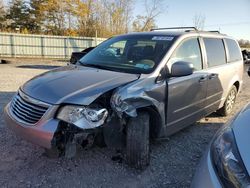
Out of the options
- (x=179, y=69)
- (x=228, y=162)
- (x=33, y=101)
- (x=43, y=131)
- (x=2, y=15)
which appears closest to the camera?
(x=228, y=162)

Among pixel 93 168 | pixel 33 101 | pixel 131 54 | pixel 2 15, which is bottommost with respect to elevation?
pixel 93 168

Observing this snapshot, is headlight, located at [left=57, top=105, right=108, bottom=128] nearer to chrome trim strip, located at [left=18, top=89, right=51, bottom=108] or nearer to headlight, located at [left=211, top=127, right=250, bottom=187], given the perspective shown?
chrome trim strip, located at [left=18, top=89, right=51, bottom=108]

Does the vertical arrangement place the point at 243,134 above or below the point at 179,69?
below

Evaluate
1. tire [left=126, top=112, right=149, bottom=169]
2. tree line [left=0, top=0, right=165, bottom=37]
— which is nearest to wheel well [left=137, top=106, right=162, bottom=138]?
tire [left=126, top=112, right=149, bottom=169]

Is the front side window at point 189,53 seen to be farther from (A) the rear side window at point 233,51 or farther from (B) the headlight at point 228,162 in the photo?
(B) the headlight at point 228,162

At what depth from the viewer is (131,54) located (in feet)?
12.5

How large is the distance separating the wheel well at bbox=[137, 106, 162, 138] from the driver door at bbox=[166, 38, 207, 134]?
19 centimetres

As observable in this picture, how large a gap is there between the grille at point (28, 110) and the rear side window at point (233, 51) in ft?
13.3

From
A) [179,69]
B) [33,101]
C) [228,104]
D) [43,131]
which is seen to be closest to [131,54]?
[179,69]

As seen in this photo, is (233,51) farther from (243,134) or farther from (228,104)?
(243,134)

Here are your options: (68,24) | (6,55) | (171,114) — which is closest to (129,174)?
(171,114)

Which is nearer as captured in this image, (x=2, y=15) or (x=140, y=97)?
(x=140, y=97)

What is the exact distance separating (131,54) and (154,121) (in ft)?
3.65


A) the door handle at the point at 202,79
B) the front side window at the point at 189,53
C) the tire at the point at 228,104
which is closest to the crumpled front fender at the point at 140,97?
the front side window at the point at 189,53
